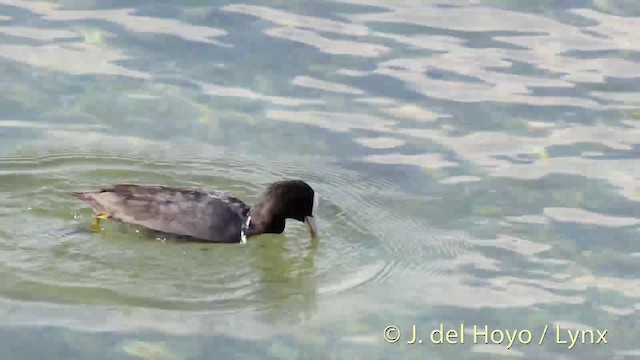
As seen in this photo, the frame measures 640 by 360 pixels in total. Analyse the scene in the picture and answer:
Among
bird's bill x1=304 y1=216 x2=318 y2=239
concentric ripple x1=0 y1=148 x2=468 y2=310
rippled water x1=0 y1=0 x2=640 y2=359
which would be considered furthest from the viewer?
bird's bill x1=304 y1=216 x2=318 y2=239

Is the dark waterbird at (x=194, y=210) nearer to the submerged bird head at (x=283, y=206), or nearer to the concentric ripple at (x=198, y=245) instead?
the submerged bird head at (x=283, y=206)

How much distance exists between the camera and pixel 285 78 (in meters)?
14.3

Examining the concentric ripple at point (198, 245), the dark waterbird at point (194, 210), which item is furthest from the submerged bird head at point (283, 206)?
the concentric ripple at point (198, 245)

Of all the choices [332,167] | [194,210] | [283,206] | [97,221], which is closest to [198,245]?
[194,210]

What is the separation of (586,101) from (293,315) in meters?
5.54

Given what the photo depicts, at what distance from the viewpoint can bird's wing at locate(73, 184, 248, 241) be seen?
1120 cm

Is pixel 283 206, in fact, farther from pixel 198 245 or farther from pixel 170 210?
pixel 170 210

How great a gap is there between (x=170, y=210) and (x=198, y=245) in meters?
0.38

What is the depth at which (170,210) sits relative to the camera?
36.8 ft

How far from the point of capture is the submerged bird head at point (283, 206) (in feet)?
36.9

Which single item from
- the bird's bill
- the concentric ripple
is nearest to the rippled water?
the concentric ripple

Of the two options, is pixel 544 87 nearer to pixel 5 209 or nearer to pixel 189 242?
pixel 189 242

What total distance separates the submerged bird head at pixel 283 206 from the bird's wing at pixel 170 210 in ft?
0.59

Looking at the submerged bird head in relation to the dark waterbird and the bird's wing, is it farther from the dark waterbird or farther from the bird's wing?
the bird's wing
